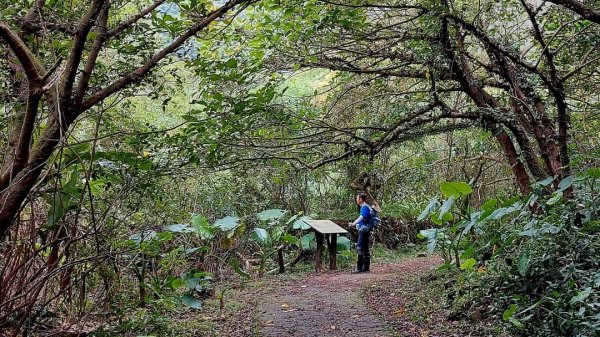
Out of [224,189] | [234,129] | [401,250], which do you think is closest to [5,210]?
[234,129]

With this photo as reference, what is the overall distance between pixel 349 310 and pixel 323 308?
37 centimetres

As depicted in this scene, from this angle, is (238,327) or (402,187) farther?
(402,187)

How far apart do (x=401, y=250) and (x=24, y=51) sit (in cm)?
1291

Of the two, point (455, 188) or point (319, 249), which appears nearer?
point (455, 188)

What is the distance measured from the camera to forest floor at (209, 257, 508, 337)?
5453 mm

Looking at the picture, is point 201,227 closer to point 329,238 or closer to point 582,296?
point 582,296

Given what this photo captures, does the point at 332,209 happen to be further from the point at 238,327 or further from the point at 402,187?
the point at 238,327

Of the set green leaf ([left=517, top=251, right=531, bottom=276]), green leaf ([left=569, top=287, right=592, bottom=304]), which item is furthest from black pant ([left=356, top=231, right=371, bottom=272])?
green leaf ([left=569, top=287, right=592, bottom=304])

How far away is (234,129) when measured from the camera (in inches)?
173

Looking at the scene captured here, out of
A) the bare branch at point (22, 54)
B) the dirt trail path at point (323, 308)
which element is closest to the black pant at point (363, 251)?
the dirt trail path at point (323, 308)

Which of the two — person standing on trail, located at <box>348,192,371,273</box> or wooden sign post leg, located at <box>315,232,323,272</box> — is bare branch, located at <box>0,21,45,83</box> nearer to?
person standing on trail, located at <box>348,192,371,273</box>

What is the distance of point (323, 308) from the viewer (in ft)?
22.6

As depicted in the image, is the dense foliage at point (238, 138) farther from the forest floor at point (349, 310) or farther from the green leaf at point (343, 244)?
the green leaf at point (343, 244)

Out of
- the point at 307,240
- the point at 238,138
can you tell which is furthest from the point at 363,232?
the point at 238,138
